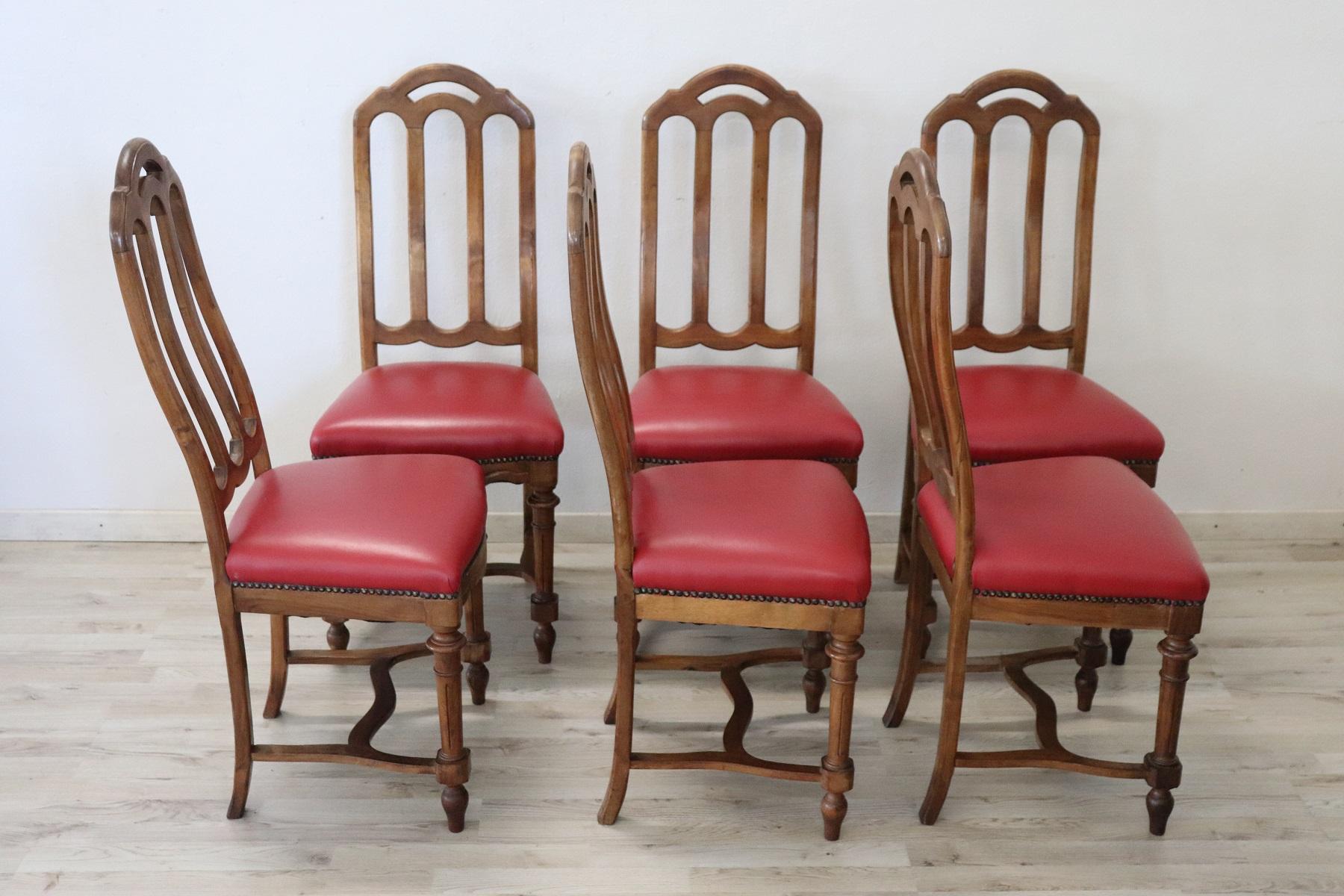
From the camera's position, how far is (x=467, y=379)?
270 cm

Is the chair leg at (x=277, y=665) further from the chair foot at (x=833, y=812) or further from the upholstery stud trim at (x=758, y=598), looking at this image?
the chair foot at (x=833, y=812)

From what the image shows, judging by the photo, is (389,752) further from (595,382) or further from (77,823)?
(595,382)

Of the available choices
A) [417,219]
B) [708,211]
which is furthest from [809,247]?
[417,219]

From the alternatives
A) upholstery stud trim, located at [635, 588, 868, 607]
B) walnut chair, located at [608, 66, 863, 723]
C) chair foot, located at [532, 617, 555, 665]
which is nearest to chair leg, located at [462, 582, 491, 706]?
chair foot, located at [532, 617, 555, 665]

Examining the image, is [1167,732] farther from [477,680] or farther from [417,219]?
[417,219]

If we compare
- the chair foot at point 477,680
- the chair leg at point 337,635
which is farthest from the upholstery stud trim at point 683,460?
the chair leg at point 337,635

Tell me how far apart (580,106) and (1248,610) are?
1.88m

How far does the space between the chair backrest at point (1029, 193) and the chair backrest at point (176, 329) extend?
4.92 ft

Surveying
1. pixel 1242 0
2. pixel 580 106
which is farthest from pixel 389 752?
pixel 1242 0

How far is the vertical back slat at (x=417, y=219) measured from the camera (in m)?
2.75

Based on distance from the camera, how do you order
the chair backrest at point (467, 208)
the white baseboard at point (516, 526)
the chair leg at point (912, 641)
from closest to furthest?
the chair leg at point (912, 641)
the chair backrest at point (467, 208)
the white baseboard at point (516, 526)

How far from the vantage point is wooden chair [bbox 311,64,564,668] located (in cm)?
250

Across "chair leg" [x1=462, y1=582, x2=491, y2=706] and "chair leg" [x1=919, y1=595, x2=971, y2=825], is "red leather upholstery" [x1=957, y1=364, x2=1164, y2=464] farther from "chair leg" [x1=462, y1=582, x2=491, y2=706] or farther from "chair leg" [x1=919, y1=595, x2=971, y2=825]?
"chair leg" [x1=462, y1=582, x2=491, y2=706]

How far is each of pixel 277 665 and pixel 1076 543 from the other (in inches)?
57.9
